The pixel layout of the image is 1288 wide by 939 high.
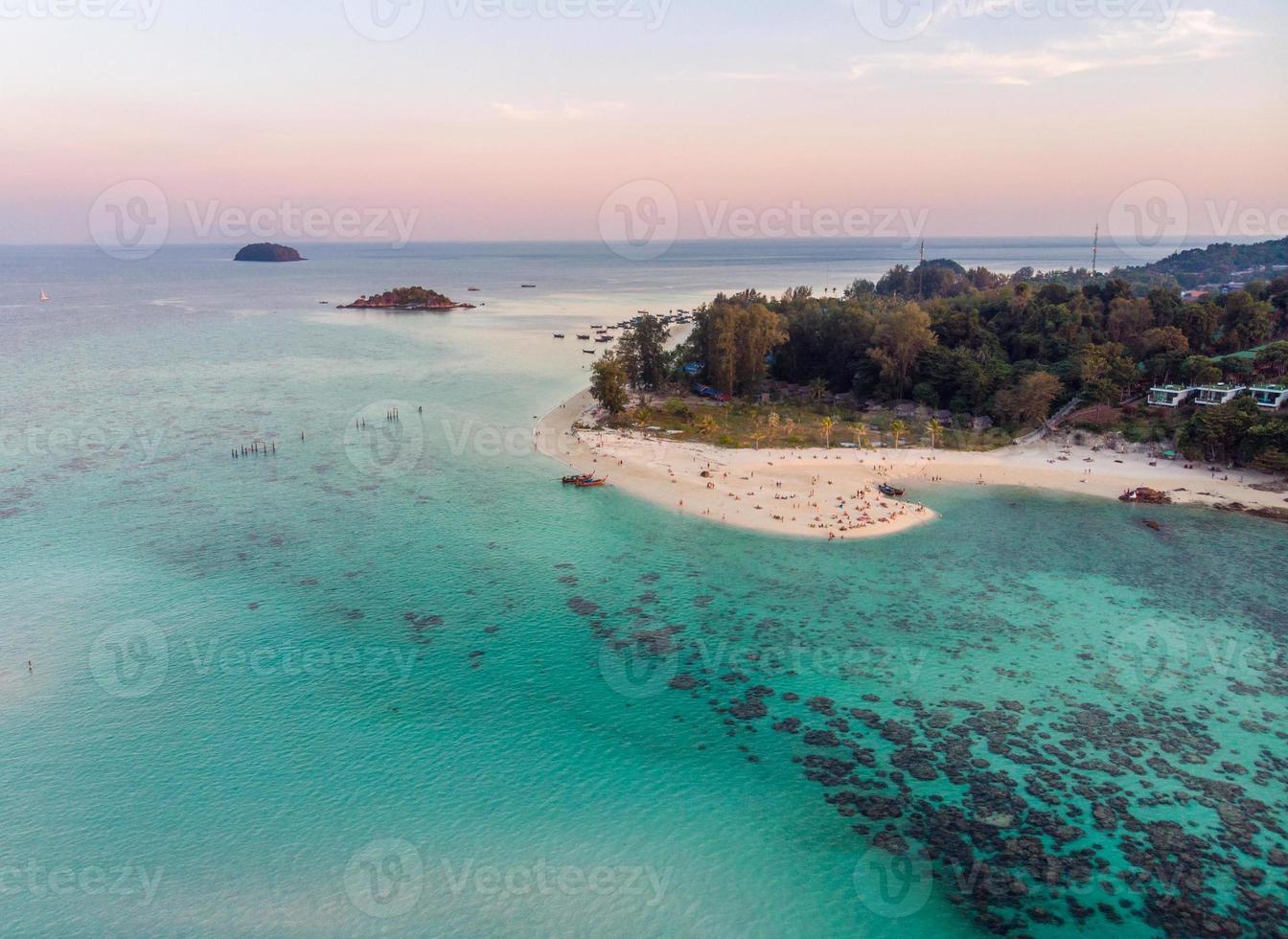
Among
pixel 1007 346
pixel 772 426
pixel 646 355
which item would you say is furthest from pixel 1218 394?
pixel 646 355

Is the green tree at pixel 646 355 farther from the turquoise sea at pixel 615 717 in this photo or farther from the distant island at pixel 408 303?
the distant island at pixel 408 303

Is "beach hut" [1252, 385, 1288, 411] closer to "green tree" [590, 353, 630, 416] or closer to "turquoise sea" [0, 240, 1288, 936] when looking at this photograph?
"turquoise sea" [0, 240, 1288, 936]

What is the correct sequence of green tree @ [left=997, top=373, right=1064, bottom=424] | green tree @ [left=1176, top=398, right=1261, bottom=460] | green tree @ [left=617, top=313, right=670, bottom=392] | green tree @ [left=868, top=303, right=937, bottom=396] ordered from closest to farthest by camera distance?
green tree @ [left=1176, top=398, right=1261, bottom=460], green tree @ [left=997, top=373, right=1064, bottom=424], green tree @ [left=868, top=303, right=937, bottom=396], green tree @ [left=617, top=313, right=670, bottom=392]

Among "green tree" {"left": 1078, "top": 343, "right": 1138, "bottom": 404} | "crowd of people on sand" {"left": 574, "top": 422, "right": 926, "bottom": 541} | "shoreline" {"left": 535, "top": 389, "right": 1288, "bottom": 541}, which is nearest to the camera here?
"crowd of people on sand" {"left": 574, "top": 422, "right": 926, "bottom": 541}

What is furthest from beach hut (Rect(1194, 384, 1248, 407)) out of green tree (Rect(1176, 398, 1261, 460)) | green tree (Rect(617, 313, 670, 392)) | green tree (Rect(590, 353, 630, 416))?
green tree (Rect(617, 313, 670, 392))

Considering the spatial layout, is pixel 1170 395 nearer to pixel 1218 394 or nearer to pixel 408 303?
pixel 1218 394

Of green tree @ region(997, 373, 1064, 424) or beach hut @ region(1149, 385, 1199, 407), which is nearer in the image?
beach hut @ region(1149, 385, 1199, 407)

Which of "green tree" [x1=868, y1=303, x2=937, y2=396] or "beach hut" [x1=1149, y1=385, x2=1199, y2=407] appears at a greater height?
"green tree" [x1=868, y1=303, x2=937, y2=396]
